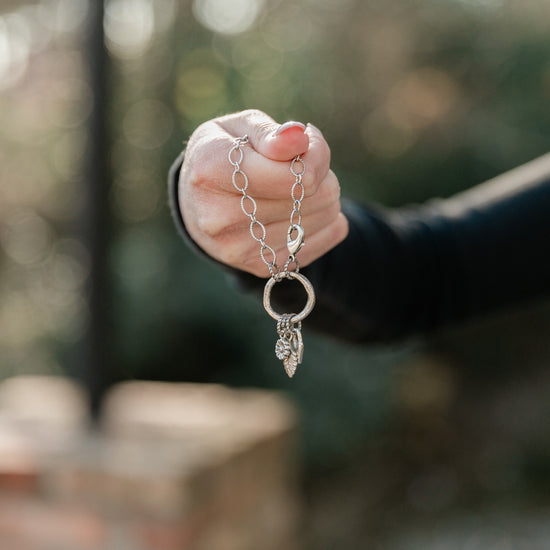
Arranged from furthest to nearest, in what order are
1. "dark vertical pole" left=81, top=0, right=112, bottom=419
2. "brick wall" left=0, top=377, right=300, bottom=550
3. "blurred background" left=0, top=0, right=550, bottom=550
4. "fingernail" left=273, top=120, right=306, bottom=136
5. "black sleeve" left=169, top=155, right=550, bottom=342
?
"blurred background" left=0, top=0, right=550, bottom=550, "dark vertical pole" left=81, top=0, right=112, bottom=419, "brick wall" left=0, top=377, right=300, bottom=550, "black sleeve" left=169, top=155, right=550, bottom=342, "fingernail" left=273, top=120, right=306, bottom=136

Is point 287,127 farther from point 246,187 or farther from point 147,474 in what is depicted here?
point 147,474

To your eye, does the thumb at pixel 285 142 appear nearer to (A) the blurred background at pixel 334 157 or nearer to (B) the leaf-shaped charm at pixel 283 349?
(B) the leaf-shaped charm at pixel 283 349

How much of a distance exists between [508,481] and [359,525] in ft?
1.93

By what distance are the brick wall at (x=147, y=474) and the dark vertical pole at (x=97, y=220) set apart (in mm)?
121

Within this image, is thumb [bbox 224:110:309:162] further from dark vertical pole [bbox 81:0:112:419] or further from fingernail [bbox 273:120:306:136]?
dark vertical pole [bbox 81:0:112:419]

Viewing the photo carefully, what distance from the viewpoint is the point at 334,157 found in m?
2.24

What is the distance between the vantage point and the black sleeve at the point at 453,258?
89cm

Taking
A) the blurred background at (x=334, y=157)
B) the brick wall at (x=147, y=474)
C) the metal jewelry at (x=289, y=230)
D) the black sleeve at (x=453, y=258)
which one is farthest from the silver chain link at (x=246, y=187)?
the blurred background at (x=334, y=157)

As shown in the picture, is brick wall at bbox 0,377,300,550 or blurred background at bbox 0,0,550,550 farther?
blurred background at bbox 0,0,550,550

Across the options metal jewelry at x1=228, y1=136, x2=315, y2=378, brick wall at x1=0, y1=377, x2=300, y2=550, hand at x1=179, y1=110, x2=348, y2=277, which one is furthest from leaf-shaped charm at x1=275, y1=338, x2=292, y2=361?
brick wall at x1=0, y1=377, x2=300, y2=550

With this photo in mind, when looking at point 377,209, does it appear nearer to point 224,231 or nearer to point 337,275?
point 337,275

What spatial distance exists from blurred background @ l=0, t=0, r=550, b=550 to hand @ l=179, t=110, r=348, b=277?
58.8 inches

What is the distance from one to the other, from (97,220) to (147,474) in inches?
21.9

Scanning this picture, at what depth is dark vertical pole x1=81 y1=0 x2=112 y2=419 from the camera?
1440 mm
